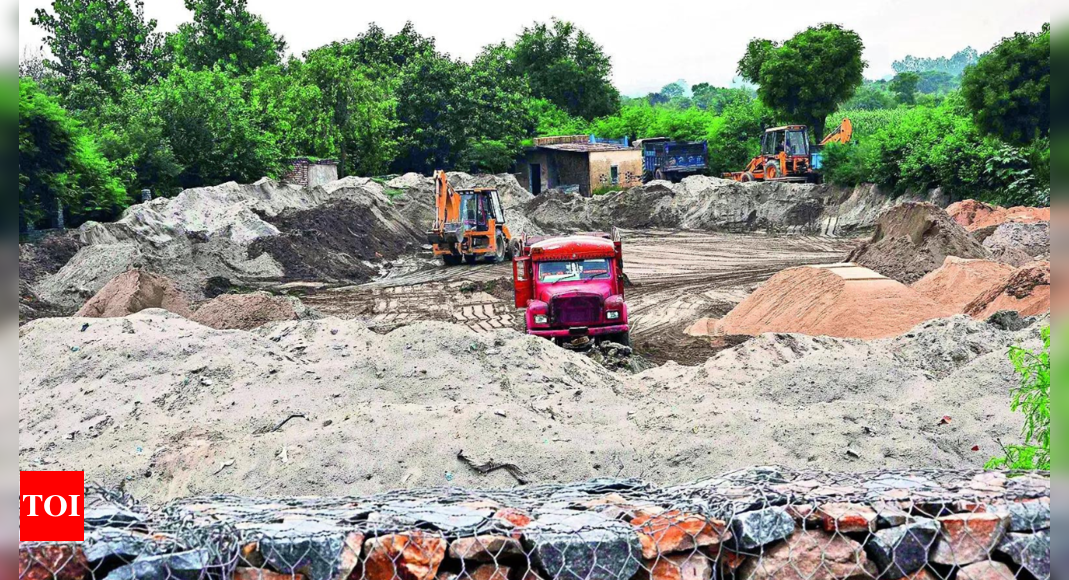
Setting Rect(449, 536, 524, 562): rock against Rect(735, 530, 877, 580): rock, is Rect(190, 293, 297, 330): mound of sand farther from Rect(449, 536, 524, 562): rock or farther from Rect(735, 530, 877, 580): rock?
Rect(735, 530, 877, 580): rock

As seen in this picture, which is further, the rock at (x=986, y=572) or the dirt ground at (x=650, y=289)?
the dirt ground at (x=650, y=289)

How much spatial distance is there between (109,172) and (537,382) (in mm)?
23615

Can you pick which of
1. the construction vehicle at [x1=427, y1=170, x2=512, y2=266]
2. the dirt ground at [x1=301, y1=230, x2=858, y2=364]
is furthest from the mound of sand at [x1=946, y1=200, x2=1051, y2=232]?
the construction vehicle at [x1=427, y1=170, x2=512, y2=266]

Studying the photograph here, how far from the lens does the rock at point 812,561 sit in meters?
4.16

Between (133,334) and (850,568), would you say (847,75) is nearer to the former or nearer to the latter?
(133,334)

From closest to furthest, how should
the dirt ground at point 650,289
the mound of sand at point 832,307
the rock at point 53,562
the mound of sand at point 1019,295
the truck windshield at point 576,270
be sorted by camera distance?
the rock at point 53,562
the mound of sand at point 1019,295
the truck windshield at point 576,270
the mound of sand at point 832,307
the dirt ground at point 650,289

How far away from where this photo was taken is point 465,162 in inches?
1940

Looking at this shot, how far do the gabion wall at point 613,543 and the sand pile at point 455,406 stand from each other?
14.6 ft

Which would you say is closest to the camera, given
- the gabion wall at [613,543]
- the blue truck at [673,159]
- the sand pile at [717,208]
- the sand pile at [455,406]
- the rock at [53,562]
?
the rock at [53,562]

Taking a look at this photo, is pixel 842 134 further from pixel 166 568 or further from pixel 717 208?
pixel 166 568

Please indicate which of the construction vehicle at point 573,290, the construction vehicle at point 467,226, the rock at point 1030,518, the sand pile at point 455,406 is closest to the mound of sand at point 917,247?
the sand pile at point 455,406

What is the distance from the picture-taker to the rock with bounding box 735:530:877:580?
4.16 metres

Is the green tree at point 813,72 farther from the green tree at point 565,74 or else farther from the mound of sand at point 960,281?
the mound of sand at point 960,281

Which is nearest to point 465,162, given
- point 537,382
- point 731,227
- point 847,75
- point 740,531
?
point 731,227
